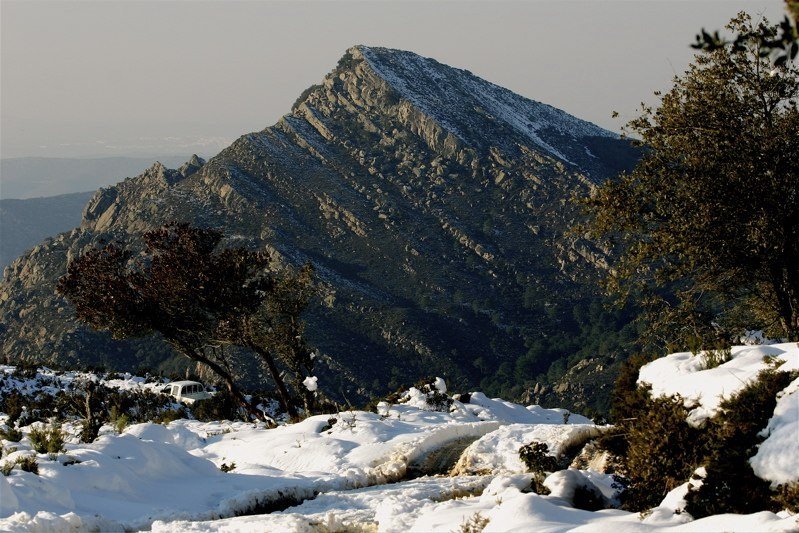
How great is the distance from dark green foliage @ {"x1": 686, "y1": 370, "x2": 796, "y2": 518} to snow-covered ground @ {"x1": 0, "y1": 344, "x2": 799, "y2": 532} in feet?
Answer: 0.72

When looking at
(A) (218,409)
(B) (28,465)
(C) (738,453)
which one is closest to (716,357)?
(C) (738,453)

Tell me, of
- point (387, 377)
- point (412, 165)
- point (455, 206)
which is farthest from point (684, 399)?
point (412, 165)

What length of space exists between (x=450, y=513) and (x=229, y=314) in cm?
2215

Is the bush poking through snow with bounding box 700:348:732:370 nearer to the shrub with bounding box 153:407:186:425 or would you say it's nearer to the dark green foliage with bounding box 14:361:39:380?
the shrub with bounding box 153:407:186:425

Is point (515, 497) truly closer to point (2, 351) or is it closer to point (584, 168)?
point (2, 351)

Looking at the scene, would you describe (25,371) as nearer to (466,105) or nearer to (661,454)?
(661,454)

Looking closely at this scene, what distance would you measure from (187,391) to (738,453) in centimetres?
3952

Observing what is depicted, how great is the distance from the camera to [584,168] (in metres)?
142

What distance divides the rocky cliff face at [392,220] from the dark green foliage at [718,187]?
72258 millimetres

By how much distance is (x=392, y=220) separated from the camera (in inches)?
5256

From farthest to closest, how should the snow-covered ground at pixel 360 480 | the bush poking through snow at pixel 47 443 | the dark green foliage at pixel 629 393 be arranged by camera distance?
the bush poking through snow at pixel 47 443, the dark green foliage at pixel 629 393, the snow-covered ground at pixel 360 480

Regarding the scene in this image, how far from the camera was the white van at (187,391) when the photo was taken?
45250 mm

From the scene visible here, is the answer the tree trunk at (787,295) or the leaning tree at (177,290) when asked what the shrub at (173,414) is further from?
the tree trunk at (787,295)

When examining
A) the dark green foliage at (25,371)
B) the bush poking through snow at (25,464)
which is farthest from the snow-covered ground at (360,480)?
the dark green foliage at (25,371)
